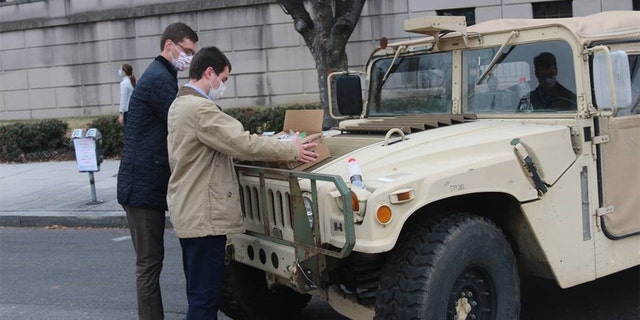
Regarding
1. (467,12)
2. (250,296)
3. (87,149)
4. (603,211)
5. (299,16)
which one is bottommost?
(250,296)

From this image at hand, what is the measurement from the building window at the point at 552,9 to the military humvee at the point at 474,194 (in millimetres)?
10649

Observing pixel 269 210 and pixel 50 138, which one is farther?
pixel 50 138

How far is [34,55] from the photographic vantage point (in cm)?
1886

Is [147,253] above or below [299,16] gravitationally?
below

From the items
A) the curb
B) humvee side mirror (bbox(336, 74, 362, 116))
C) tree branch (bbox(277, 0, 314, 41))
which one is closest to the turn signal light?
humvee side mirror (bbox(336, 74, 362, 116))

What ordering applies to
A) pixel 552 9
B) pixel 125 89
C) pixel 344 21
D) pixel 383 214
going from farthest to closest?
pixel 552 9 < pixel 125 89 < pixel 344 21 < pixel 383 214

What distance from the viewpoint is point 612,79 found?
3.69m

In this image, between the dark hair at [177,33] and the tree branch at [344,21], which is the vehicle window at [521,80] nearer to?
the dark hair at [177,33]

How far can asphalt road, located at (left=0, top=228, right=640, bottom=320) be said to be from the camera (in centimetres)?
496

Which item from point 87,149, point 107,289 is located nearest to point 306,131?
point 107,289

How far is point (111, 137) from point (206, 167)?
11.7m

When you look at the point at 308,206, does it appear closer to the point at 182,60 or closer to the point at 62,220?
the point at 182,60

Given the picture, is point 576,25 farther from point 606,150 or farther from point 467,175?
point 467,175

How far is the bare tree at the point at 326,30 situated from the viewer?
985 centimetres
